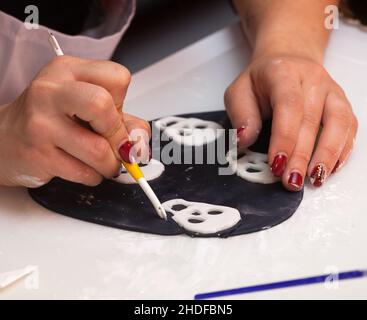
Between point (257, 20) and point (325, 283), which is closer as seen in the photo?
point (325, 283)

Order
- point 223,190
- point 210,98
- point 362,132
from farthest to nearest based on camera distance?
point 210,98 < point 362,132 < point 223,190

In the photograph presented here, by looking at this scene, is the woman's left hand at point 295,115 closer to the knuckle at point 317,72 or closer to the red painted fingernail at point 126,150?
the knuckle at point 317,72

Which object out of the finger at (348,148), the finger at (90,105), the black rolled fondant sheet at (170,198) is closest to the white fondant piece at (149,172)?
the black rolled fondant sheet at (170,198)

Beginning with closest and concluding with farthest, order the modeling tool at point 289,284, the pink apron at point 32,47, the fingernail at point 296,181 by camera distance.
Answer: the modeling tool at point 289,284 → the fingernail at point 296,181 → the pink apron at point 32,47

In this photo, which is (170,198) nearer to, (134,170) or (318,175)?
(134,170)

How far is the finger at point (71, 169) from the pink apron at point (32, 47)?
23 centimetres

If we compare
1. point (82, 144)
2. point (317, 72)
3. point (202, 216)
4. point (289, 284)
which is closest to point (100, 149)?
point (82, 144)

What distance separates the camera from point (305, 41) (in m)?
0.88

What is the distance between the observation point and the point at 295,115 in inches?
27.9

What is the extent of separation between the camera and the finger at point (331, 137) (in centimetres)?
68

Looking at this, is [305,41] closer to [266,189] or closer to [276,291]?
[266,189]

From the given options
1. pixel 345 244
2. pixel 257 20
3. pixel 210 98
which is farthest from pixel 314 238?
pixel 257 20

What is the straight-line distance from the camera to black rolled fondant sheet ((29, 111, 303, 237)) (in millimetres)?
624
